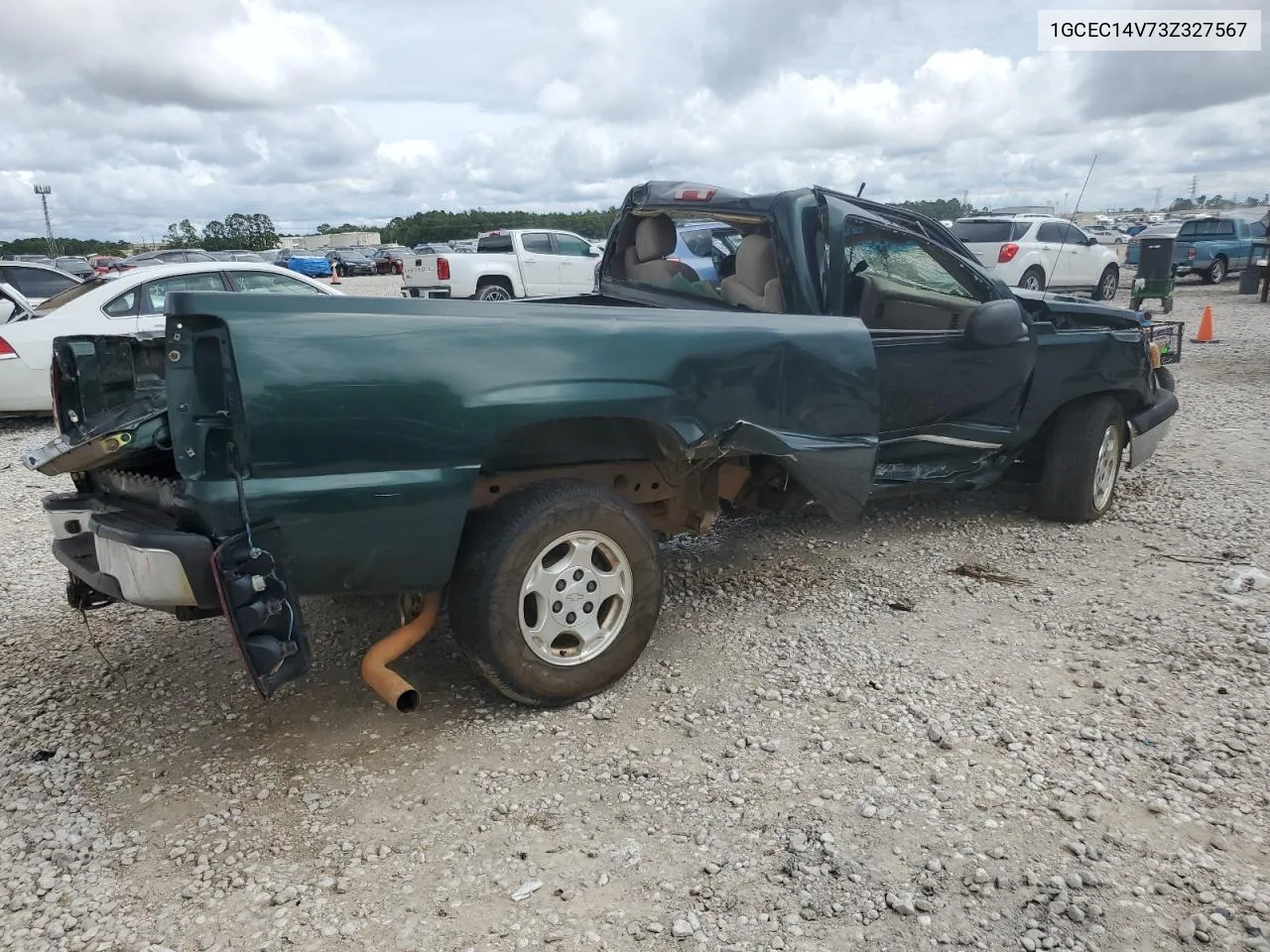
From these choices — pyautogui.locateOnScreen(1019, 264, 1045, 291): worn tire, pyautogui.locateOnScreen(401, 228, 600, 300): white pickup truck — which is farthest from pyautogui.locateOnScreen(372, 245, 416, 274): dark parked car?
pyautogui.locateOnScreen(1019, 264, 1045, 291): worn tire

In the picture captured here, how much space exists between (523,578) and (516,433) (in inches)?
18.9

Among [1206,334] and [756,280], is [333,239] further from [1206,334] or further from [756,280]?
[756,280]

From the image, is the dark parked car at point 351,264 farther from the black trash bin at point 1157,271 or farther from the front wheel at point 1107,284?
the black trash bin at point 1157,271

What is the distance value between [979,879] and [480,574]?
67.0 inches

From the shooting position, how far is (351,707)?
3.48 metres

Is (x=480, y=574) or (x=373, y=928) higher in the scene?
(x=480, y=574)

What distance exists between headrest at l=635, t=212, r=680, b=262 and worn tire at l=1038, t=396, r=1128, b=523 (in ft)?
7.79

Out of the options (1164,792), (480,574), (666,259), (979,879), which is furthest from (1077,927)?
(666,259)

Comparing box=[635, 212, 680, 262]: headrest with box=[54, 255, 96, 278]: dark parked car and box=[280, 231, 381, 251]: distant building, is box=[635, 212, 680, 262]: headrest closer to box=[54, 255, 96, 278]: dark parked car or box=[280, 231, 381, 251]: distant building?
box=[54, 255, 96, 278]: dark parked car

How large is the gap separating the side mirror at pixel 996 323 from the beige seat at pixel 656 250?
1505mm

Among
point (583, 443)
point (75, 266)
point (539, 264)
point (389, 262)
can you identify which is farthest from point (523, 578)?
point (389, 262)

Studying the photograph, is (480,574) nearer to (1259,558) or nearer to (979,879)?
(979,879)

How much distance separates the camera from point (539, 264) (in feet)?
56.1

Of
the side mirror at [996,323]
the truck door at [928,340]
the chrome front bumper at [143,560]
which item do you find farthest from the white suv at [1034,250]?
the chrome front bumper at [143,560]
